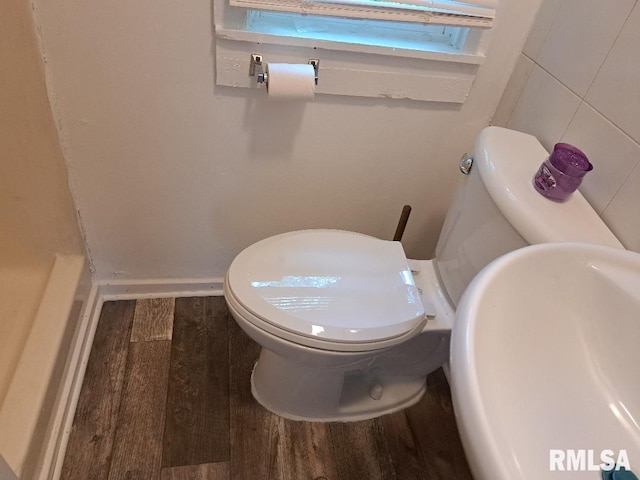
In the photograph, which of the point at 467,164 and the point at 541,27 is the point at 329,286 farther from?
the point at 541,27

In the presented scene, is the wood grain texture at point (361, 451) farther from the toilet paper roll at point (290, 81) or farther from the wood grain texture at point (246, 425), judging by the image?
the toilet paper roll at point (290, 81)

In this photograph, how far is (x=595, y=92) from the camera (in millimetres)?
980

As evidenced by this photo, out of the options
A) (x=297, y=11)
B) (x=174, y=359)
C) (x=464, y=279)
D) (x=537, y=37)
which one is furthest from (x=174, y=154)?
(x=537, y=37)

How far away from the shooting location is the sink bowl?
525 mm

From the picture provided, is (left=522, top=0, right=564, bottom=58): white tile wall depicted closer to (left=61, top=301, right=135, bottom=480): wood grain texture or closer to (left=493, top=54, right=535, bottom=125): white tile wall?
(left=493, top=54, right=535, bottom=125): white tile wall

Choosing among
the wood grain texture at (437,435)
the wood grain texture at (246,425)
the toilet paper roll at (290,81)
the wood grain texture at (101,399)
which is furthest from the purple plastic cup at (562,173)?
the wood grain texture at (101,399)

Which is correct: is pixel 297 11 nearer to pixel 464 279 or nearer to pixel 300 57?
pixel 300 57

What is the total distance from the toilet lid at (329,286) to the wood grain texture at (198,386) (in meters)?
0.43

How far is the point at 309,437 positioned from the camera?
4.22 ft

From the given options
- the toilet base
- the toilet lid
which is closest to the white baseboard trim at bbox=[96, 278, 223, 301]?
the toilet base

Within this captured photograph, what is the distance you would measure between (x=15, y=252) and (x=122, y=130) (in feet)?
1.55

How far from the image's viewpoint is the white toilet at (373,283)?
0.94m

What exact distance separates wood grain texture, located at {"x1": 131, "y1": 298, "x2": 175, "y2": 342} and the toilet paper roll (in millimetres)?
798

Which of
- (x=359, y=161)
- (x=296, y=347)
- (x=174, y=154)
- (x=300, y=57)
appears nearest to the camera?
(x=296, y=347)
